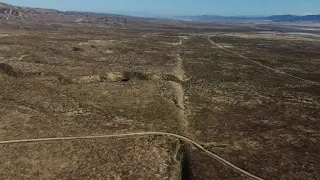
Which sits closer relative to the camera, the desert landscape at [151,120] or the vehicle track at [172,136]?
the desert landscape at [151,120]

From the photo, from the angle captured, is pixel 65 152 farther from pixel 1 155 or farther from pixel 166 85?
pixel 166 85

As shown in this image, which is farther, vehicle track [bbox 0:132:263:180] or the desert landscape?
vehicle track [bbox 0:132:263:180]

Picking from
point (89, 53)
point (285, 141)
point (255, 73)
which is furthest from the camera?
point (89, 53)

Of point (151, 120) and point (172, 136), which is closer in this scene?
point (172, 136)

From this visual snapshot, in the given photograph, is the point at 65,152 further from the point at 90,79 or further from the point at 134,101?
the point at 90,79

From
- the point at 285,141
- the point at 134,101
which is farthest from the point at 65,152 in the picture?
the point at 285,141

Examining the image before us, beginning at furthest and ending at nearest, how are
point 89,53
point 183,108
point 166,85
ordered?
point 89,53 → point 166,85 → point 183,108

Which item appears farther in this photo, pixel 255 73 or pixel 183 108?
pixel 255 73
